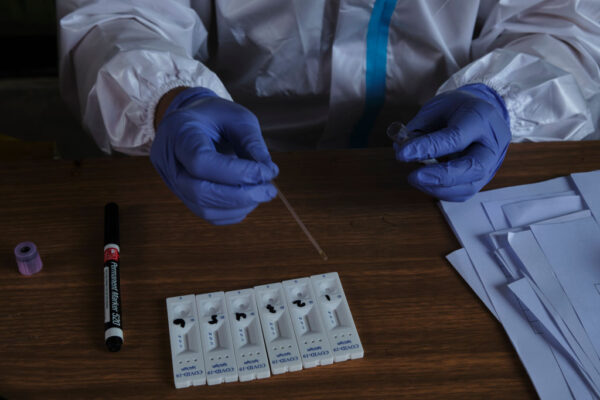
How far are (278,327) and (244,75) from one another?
2.26 ft

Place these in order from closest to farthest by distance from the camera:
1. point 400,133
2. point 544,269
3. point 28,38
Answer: point 544,269 → point 400,133 → point 28,38

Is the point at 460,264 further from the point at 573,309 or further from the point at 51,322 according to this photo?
the point at 51,322

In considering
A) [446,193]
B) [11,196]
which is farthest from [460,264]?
[11,196]

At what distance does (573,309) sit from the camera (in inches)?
26.8


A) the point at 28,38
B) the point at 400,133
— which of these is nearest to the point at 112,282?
the point at 400,133

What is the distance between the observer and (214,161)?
2.30 feet

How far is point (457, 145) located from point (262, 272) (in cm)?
34

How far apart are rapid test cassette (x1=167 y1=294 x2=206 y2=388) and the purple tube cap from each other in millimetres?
182

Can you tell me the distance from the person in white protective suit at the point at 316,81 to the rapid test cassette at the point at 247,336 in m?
0.12

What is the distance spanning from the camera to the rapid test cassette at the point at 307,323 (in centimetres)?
63

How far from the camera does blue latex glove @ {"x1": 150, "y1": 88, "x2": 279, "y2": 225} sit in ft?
2.32

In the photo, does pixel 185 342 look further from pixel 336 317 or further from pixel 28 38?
pixel 28 38

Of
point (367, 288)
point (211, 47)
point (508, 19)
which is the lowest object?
point (211, 47)

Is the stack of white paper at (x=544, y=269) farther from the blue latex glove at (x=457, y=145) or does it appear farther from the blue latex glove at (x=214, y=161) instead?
the blue latex glove at (x=214, y=161)
